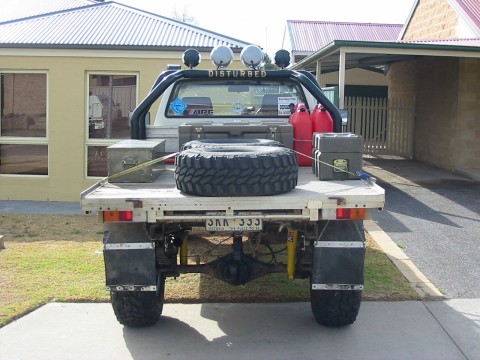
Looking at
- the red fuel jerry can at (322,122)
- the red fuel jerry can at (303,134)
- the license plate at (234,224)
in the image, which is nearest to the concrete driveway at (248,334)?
the license plate at (234,224)

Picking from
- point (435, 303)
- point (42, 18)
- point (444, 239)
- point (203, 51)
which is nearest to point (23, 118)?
point (42, 18)

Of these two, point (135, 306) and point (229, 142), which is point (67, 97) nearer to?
point (229, 142)

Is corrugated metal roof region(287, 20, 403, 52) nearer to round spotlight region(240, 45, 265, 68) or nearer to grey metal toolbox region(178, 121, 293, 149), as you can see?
round spotlight region(240, 45, 265, 68)

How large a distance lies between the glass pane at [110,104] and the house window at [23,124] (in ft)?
2.90

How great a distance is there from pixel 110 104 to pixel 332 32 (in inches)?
758

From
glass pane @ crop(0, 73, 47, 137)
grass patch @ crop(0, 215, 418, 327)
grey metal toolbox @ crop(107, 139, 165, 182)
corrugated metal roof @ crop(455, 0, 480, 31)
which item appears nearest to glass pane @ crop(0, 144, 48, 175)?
glass pane @ crop(0, 73, 47, 137)

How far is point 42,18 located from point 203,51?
13.2 feet

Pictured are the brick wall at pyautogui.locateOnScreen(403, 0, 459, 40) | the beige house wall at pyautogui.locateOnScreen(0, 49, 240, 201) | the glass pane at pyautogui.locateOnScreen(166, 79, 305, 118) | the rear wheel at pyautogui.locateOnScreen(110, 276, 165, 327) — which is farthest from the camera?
the brick wall at pyautogui.locateOnScreen(403, 0, 459, 40)

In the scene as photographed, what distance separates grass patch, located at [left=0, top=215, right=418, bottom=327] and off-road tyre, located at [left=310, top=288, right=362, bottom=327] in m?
0.88

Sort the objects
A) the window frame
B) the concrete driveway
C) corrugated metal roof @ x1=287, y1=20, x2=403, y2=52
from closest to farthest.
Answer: the concrete driveway < the window frame < corrugated metal roof @ x1=287, y1=20, x2=403, y2=52

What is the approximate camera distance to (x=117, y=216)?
4.68 m

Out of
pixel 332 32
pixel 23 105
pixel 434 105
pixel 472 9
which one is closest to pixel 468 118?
pixel 434 105

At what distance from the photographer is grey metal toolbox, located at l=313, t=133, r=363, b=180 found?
5246mm

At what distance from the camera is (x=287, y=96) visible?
287 inches
